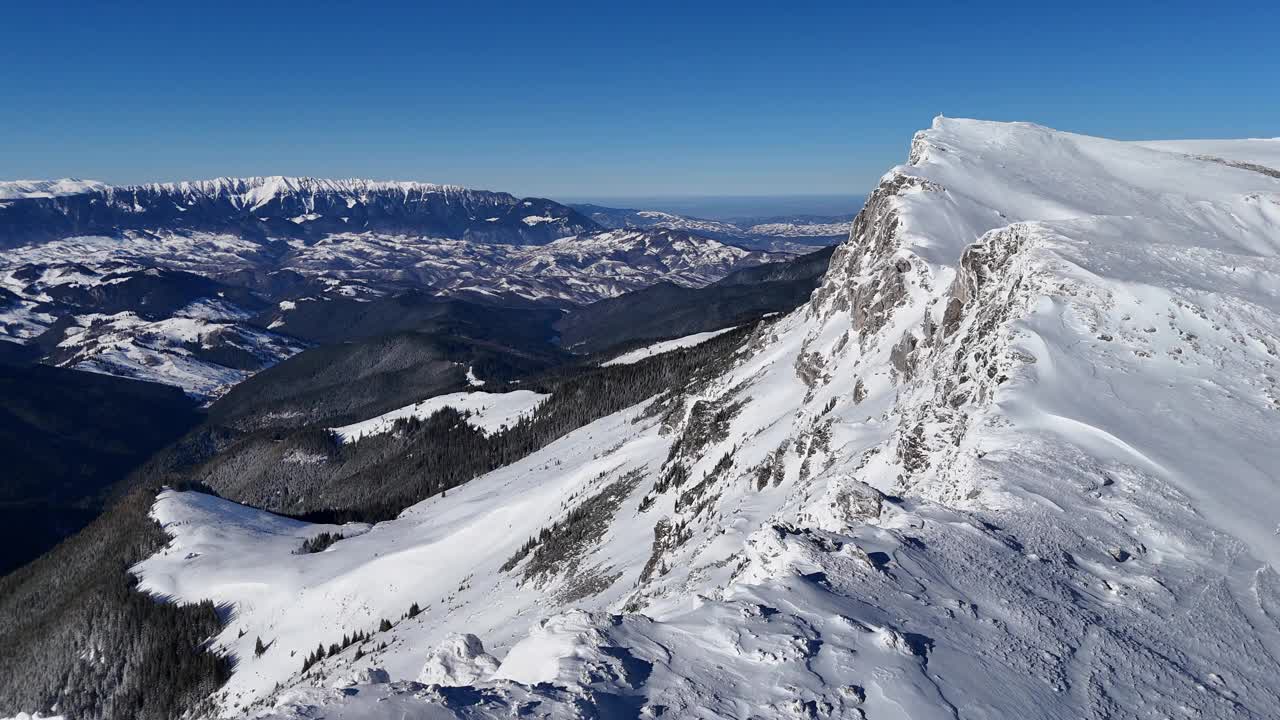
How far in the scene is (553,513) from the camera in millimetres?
101688

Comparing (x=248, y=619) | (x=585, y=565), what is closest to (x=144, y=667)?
(x=248, y=619)

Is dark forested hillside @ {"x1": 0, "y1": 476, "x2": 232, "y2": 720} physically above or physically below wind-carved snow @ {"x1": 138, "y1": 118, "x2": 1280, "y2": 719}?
below

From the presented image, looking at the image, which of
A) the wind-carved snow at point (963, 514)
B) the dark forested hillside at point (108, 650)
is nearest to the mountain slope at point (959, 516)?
the wind-carved snow at point (963, 514)

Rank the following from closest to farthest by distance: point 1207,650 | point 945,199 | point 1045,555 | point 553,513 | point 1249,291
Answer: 1. point 1207,650
2. point 1045,555
3. point 1249,291
4. point 945,199
5. point 553,513

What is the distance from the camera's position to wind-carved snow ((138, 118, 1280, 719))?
52.3ft

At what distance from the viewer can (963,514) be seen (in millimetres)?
23422

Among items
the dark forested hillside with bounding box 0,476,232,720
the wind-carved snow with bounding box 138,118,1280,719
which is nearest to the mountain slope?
the wind-carved snow with bounding box 138,118,1280,719

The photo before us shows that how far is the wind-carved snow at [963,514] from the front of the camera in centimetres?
1593

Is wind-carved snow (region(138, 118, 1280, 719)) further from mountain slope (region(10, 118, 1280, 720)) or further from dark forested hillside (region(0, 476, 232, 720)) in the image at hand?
dark forested hillside (region(0, 476, 232, 720))

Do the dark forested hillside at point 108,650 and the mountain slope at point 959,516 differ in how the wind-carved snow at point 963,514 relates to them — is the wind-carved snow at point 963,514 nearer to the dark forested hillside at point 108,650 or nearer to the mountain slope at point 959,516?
the mountain slope at point 959,516

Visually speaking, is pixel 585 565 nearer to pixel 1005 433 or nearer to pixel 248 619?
pixel 1005 433

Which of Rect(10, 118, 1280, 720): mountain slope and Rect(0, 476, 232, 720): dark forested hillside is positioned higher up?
Rect(10, 118, 1280, 720): mountain slope

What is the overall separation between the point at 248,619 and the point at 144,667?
49.9ft

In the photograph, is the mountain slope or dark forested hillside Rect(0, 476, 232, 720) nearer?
the mountain slope
